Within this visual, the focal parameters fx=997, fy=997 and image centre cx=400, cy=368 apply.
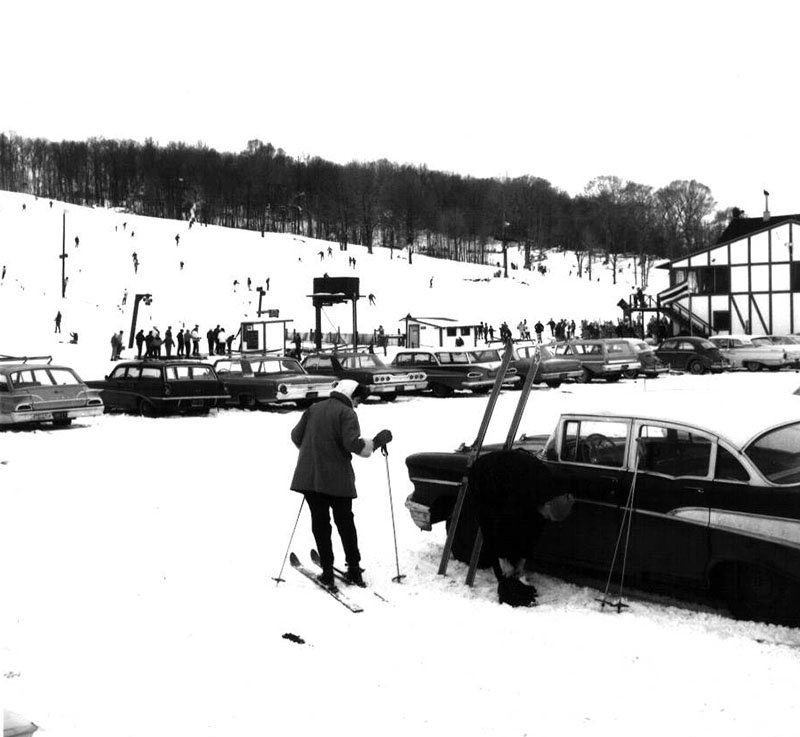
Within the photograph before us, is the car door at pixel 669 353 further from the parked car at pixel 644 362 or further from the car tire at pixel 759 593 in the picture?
the car tire at pixel 759 593

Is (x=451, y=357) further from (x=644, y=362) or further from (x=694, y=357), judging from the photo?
(x=694, y=357)

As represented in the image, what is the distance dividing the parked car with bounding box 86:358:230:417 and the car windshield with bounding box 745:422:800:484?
15.5 metres

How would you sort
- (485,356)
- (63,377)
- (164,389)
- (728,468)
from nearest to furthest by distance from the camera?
(728,468) < (63,377) < (164,389) < (485,356)

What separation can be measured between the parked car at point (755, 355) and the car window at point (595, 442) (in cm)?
2938

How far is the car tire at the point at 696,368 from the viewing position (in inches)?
1352

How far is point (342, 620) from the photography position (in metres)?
6.78

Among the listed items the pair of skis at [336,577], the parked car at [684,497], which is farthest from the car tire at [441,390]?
the parked car at [684,497]

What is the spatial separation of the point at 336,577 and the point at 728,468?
3.08 meters

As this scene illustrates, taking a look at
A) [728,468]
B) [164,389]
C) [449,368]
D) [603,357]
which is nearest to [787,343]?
[603,357]

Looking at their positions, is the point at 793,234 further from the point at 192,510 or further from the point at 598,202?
the point at 598,202

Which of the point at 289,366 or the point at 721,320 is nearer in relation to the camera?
the point at 289,366

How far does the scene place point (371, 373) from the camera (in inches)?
957

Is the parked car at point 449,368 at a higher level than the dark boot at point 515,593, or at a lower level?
higher

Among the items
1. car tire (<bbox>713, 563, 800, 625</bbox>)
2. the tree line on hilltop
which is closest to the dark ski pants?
car tire (<bbox>713, 563, 800, 625</bbox>)
